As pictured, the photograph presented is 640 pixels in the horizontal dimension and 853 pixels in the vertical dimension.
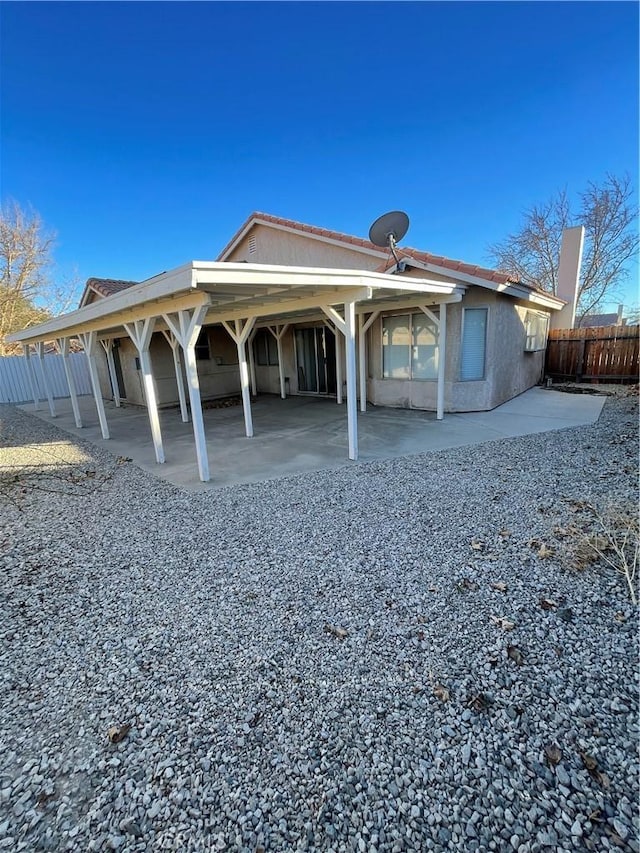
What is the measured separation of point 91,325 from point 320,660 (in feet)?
Answer: 25.7

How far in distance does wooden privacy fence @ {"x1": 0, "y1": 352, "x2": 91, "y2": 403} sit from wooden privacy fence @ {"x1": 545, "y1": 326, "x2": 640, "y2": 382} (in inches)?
746

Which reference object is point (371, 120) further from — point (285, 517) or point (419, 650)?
point (419, 650)

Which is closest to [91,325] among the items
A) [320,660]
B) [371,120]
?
[320,660]

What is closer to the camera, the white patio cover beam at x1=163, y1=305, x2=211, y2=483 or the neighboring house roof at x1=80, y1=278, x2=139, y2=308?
the white patio cover beam at x1=163, y1=305, x2=211, y2=483

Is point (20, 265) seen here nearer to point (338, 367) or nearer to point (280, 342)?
point (280, 342)

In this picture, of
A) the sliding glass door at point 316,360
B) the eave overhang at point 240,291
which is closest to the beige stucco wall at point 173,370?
the sliding glass door at point 316,360

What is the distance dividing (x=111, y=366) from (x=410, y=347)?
36.3 feet

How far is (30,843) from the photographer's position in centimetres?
136

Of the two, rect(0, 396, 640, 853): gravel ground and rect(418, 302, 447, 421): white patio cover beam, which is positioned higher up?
rect(418, 302, 447, 421): white patio cover beam

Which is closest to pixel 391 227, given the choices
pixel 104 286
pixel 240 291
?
pixel 240 291

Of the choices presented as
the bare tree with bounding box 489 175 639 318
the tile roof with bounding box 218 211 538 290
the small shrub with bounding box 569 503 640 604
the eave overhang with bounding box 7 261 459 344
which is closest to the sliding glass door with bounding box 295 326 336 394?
the tile roof with bounding box 218 211 538 290

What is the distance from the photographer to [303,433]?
789cm

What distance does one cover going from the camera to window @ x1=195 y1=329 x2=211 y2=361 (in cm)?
1277

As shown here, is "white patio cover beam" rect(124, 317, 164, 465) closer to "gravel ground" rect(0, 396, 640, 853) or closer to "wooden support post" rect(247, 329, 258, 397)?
"gravel ground" rect(0, 396, 640, 853)
